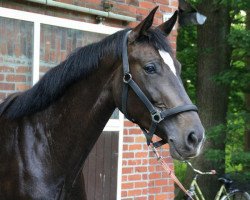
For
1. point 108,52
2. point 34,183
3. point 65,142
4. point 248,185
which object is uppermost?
point 108,52

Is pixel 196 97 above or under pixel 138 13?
under

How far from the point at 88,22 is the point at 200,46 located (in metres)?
6.14

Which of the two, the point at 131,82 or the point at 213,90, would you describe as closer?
the point at 131,82

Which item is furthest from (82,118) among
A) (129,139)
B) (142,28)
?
(129,139)

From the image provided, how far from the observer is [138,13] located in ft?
17.5

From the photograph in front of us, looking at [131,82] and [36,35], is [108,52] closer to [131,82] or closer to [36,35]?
[131,82]

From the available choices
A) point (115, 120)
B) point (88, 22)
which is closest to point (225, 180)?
point (115, 120)

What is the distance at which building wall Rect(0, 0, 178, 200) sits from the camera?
4.26 meters

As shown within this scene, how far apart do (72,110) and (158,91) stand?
0.59 metres

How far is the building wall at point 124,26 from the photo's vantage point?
4.26 m

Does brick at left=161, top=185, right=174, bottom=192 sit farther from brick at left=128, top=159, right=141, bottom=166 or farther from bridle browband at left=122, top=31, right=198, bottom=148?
bridle browband at left=122, top=31, right=198, bottom=148

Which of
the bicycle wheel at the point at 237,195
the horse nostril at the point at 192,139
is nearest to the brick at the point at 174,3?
the horse nostril at the point at 192,139

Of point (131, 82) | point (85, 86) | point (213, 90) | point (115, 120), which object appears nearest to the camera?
point (131, 82)

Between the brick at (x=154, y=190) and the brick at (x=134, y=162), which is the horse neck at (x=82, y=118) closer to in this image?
the brick at (x=134, y=162)
